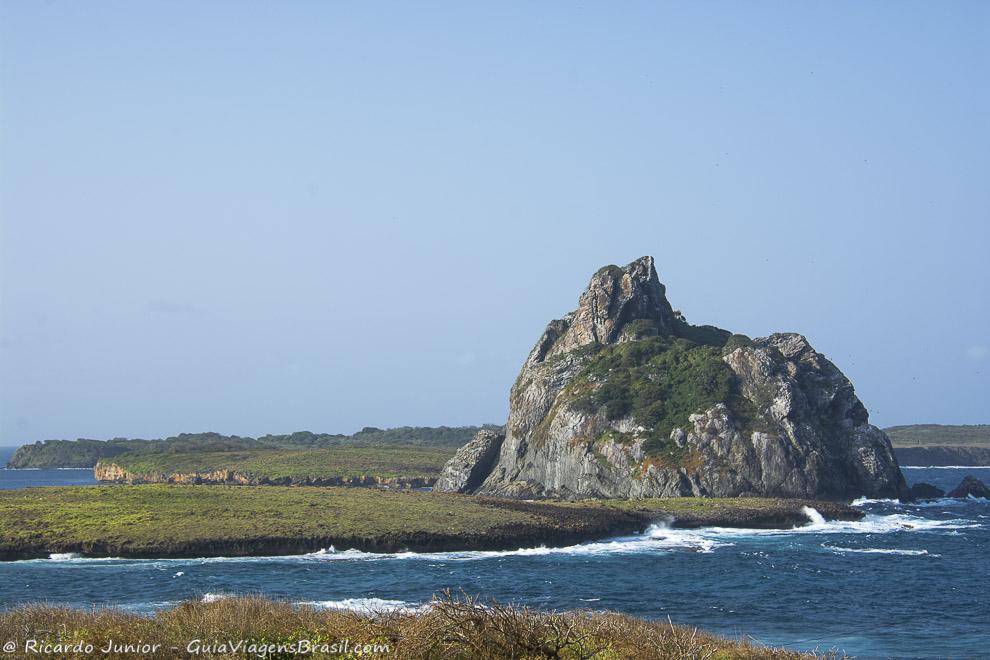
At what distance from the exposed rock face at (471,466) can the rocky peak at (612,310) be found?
54.6 feet

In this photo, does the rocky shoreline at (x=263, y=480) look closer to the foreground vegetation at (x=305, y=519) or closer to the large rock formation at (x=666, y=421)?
the large rock formation at (x=666, y=421)

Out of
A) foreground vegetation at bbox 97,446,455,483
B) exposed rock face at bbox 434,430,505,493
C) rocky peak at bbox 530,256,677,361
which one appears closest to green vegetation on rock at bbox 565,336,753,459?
rocky peak at bbox 530,256,677,361

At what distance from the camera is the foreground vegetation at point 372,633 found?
19.2m

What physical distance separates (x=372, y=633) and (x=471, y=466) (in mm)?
105880

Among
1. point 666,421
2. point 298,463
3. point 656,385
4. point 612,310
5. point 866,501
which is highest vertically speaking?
point 612,310

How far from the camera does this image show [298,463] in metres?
165

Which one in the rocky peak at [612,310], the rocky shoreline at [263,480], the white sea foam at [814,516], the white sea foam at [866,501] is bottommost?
the white sea foam at [814,516]

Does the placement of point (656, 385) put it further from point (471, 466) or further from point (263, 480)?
point (263, 480)

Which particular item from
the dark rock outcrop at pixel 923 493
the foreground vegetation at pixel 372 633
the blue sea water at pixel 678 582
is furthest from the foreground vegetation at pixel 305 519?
the foreground vegetation at pixel 372 633

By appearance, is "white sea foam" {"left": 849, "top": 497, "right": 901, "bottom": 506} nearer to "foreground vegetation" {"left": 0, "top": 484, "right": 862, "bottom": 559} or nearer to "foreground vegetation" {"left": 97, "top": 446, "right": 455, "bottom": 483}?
"foreground vegetation" {"left": 0, "top": 484, "right": 862, "bottom": 559}

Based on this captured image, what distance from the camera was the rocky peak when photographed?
13638cm

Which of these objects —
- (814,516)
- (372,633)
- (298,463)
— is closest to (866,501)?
(814,516)

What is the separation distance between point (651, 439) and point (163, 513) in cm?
5693

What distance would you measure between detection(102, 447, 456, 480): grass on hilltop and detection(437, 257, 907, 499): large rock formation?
32.1 m
